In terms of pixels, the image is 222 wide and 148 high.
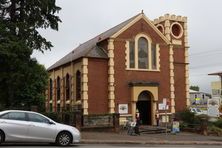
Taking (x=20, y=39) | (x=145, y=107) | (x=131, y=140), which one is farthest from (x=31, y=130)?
(x=145, y=107)

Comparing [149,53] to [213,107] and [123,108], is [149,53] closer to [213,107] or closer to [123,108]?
[123,108]

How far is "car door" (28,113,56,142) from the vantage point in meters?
19.6

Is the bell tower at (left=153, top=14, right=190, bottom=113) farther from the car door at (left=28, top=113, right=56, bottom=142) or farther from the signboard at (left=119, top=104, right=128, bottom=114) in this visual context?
the car door at (left=28, top=113, right=56, bottom=142)

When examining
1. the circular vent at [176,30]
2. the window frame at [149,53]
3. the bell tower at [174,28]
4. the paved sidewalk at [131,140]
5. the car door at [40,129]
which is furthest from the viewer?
the circular vent at [176,30]

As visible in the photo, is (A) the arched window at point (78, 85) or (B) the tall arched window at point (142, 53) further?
(B) the tall arched window at point (142, 53)

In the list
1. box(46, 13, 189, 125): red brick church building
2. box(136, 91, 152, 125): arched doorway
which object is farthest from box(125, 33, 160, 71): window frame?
box(136, 91, 152, 125): arched doorway

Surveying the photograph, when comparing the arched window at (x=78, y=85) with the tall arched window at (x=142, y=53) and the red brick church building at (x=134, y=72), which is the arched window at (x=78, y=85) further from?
the tall arched window at (x=142, y=53)

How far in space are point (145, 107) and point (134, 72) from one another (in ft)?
13.7

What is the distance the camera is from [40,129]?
64.8 feet

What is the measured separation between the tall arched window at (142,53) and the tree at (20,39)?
42.2ft

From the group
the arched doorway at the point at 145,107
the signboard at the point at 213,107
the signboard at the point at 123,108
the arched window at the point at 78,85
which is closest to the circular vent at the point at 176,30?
the arched doorway at the point at 145,107

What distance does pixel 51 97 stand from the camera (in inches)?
2151

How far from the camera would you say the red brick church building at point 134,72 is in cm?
4038

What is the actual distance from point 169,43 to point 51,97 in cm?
1811
